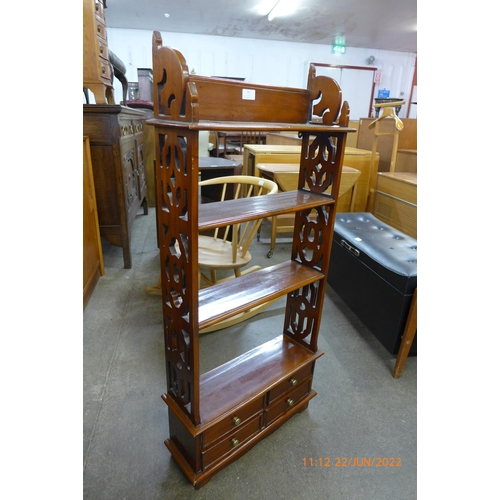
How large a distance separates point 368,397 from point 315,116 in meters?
1.35

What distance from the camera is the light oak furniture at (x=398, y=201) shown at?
10.4 feet

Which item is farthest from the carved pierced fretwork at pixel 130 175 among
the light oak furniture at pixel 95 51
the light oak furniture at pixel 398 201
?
the light oak furniture at pixel 398 201

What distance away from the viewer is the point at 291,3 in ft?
17.9

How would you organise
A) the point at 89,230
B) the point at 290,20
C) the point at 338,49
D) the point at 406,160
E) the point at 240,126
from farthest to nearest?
the point at 338,49, the point at 290,20, the point at 406,160, the point at 89,230, the point at 240,126

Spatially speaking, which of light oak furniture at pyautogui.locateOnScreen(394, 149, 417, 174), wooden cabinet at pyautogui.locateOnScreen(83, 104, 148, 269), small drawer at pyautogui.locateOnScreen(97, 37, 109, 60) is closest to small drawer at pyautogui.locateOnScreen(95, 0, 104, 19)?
small drawer at pyautogui.locateOnScreen(97, 37, 109, 60)

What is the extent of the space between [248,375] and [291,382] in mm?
211

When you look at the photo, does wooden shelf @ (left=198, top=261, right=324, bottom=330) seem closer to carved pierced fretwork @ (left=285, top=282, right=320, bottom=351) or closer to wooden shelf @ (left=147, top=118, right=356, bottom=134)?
carved pierced fretwork @ (left=285, top=282, right=320, bottom=351)

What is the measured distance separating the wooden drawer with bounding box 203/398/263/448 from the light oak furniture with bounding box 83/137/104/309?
1427 mm

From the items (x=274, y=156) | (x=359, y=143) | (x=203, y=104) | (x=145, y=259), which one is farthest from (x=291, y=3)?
(x=203, y=104)

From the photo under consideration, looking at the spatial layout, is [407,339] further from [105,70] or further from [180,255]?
[105,70]

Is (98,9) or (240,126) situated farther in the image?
(98,9)

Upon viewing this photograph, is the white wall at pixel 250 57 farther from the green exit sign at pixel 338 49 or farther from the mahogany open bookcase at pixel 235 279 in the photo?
the mahogany open bookcase at pixel 235 279

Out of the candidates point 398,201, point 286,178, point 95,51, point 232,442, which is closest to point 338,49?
point 398,201

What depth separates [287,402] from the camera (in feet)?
4.83
